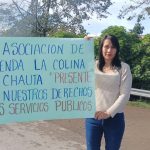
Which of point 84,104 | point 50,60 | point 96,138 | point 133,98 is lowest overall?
point 133,98

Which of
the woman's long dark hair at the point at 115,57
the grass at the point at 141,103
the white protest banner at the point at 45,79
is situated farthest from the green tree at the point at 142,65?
the woman's long dark hair at the point at 115,57

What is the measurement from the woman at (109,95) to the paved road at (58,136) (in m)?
2.93

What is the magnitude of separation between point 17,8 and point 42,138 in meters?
17.6

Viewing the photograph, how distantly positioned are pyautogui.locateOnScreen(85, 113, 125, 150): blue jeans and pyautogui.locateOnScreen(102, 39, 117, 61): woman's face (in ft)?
2.06

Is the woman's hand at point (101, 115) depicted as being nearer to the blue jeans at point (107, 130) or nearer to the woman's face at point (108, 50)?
the blue jeans at point (107, 130)

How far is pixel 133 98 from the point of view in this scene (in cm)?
1520

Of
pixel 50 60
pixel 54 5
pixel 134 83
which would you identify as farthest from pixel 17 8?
pixel 50 60

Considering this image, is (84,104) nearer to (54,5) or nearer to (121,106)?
(121,106)

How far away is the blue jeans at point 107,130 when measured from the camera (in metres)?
5.02

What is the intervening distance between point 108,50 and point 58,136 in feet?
13.9

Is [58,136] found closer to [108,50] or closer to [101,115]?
[101,115]

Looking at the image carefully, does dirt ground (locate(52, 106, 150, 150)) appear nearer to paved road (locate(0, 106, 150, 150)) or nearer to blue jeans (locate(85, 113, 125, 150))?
paved road (locate(0, 106, 150, 150))

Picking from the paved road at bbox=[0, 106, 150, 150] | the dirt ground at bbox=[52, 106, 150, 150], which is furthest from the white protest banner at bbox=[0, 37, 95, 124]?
the dirt ground at bbox=[52, 106, 150, 150]

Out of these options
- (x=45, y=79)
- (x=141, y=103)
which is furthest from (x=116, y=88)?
(x=141, y=103)
